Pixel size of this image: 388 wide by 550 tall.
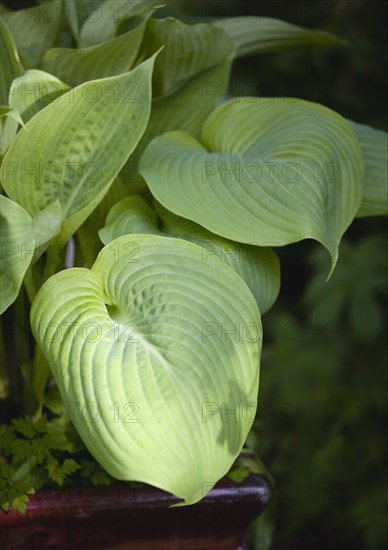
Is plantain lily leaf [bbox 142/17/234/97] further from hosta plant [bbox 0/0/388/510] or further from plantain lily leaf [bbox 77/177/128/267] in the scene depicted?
plantain lily leaf [bbox 77/177/128/267]

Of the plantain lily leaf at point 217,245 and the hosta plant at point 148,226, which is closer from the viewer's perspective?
the hosta plant at point 148,226

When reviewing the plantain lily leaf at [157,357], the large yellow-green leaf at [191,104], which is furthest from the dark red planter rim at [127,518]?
the large yellow-green leaf at [191,104]

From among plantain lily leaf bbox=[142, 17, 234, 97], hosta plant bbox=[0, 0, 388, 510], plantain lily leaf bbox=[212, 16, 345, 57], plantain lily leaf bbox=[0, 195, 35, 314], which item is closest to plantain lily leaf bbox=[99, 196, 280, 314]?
hosta plant bbox=[0, 0, 388, 510]

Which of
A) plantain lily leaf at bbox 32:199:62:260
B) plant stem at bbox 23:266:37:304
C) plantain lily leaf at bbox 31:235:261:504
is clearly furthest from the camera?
plant stem at bbox 23:266:37:304

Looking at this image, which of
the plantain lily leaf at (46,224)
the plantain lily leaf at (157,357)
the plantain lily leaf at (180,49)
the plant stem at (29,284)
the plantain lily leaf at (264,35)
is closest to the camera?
the plantain lily leaf at (157,357)

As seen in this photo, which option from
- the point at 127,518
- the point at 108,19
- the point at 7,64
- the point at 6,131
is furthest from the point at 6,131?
the point at 127,518

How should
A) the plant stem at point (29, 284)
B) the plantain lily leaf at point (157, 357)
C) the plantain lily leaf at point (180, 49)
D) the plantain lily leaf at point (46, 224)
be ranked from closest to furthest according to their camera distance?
the plantain lily leaf at point (157, 357)
the plantain lily leaf at point (46, 224)
the plant stem at point (29, 284)
the plantain lily leaf at point (180, 49)

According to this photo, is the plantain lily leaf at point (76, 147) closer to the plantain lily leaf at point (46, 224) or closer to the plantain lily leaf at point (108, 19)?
the plantain lily leaf at point (46, 224)

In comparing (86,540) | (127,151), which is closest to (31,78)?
(127,151)
